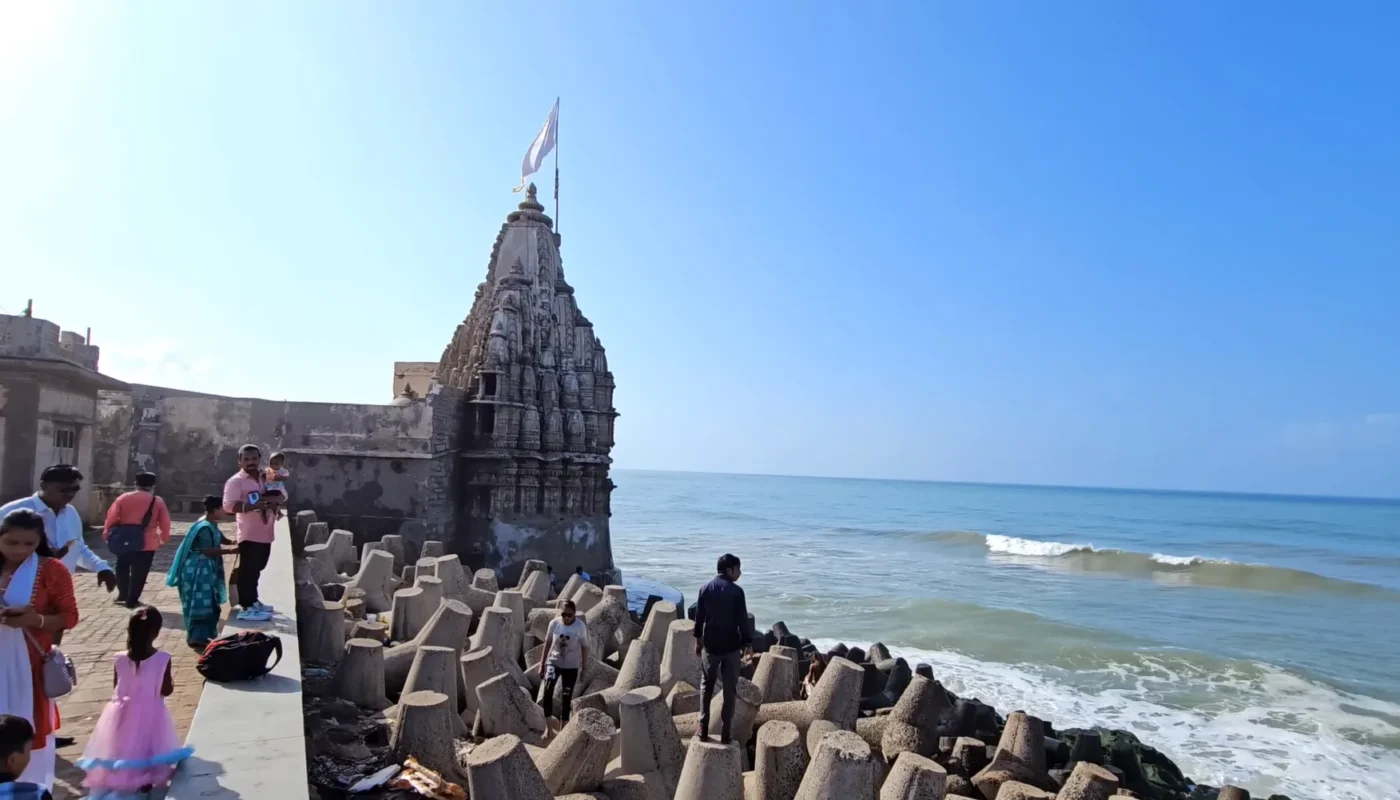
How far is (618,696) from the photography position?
637 centimetres

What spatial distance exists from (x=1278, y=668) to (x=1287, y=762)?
260 inches

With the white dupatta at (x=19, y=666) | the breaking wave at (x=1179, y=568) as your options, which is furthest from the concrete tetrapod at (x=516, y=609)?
the breaking wave at (x=1179, y=568)

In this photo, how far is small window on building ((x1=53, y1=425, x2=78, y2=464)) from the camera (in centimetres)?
982

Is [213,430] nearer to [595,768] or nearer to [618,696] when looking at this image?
[618,696]

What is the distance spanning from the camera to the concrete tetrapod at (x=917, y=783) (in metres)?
5.09

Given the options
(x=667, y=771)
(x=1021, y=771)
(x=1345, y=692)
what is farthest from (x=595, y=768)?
(x=1345, y=692)

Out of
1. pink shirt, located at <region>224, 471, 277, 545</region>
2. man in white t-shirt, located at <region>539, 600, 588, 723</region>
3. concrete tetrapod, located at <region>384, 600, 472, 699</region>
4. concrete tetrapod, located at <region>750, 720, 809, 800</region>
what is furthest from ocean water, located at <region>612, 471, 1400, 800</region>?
pink shirt, located at <region>224, 471, 277, 545</region>

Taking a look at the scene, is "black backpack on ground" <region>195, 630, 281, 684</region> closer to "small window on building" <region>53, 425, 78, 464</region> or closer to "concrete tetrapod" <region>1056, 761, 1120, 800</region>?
"concrete tetrapod" <region>1056, 761, 1120, 800</region>

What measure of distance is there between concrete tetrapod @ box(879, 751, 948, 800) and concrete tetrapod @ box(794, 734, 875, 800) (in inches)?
22.1

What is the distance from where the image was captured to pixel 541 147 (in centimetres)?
1917

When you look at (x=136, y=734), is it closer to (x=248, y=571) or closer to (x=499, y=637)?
(x=248, y=571)

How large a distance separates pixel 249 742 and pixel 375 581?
6.23 metres

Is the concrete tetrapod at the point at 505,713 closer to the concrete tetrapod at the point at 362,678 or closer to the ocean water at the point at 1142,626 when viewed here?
the concrete tetrapod at the point at 362,678

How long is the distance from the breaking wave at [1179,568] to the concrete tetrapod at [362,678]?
33.6m
